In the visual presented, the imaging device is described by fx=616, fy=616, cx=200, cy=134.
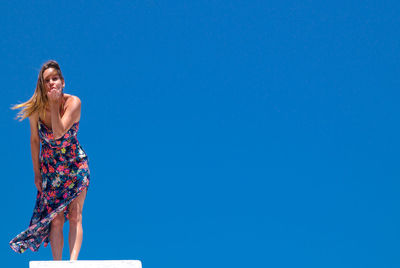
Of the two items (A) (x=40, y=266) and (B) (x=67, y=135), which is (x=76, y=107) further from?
(A) (x=40, y=266)

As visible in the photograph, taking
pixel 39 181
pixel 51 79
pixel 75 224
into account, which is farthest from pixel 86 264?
pixel 51 79

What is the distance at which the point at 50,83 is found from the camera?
2.78 meters

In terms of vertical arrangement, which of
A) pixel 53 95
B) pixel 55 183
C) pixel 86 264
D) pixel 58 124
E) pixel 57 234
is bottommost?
pixel 86 264

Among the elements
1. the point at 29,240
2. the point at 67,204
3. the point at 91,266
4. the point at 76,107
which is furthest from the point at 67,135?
the point at 91,266

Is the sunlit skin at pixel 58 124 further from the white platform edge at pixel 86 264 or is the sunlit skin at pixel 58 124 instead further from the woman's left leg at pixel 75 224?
the white platform edge at pixel 86 264

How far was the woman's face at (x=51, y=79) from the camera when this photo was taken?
9.11 ft

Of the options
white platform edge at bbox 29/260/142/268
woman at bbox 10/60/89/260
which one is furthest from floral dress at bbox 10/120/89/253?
white platform edge at bbox 29/260/142/268

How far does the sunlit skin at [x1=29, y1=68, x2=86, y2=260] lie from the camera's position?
8.91 feet

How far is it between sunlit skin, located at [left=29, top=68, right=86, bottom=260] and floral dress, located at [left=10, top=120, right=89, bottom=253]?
33 mm

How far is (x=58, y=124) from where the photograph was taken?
2.70 meters

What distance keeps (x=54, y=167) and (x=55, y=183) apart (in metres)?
0.08

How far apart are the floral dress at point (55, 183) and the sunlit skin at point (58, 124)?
0.03m

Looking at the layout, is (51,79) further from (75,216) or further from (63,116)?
(75,216)

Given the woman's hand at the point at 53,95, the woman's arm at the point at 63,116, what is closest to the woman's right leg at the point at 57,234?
the woman's arm at the point at 63,116
